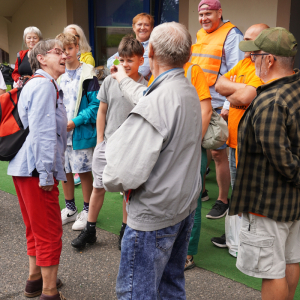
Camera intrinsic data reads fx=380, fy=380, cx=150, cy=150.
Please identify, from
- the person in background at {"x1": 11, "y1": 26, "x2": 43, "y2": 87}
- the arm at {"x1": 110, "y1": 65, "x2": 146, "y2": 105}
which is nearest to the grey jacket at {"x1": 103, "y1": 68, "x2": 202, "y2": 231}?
the arm at {"x1": 110, "y1": 65, "x2": 146, "y2": 105}

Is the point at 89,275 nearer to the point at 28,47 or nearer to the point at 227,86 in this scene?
the point at 227,86

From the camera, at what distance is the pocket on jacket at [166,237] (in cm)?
203

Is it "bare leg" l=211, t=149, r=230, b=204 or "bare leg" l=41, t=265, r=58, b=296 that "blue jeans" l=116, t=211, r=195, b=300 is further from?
"bare leg" l=211, t=149, r=230, b=204

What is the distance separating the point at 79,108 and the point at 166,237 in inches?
93.5

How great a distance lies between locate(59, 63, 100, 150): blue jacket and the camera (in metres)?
3.99

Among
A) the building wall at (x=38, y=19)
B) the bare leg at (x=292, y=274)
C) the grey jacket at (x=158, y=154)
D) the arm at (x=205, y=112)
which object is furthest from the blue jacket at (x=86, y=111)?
the building wall at (x=38, y=19)

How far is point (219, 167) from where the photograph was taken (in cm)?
437

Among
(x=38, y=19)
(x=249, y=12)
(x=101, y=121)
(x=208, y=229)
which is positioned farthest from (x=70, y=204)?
(x=38, y=19)

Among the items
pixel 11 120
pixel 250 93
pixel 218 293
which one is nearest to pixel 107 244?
pixel 218 293

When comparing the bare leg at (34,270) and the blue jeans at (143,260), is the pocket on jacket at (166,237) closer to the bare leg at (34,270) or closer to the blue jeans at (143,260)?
the blue jeans at (143,260)

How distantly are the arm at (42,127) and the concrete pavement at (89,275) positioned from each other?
3.54 ft

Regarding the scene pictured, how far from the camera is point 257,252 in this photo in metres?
2.23

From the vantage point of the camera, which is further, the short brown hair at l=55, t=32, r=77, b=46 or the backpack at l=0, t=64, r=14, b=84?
the backpack at l=0, t=64, r=14, b=84

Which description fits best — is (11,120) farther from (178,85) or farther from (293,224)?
(293,224)
